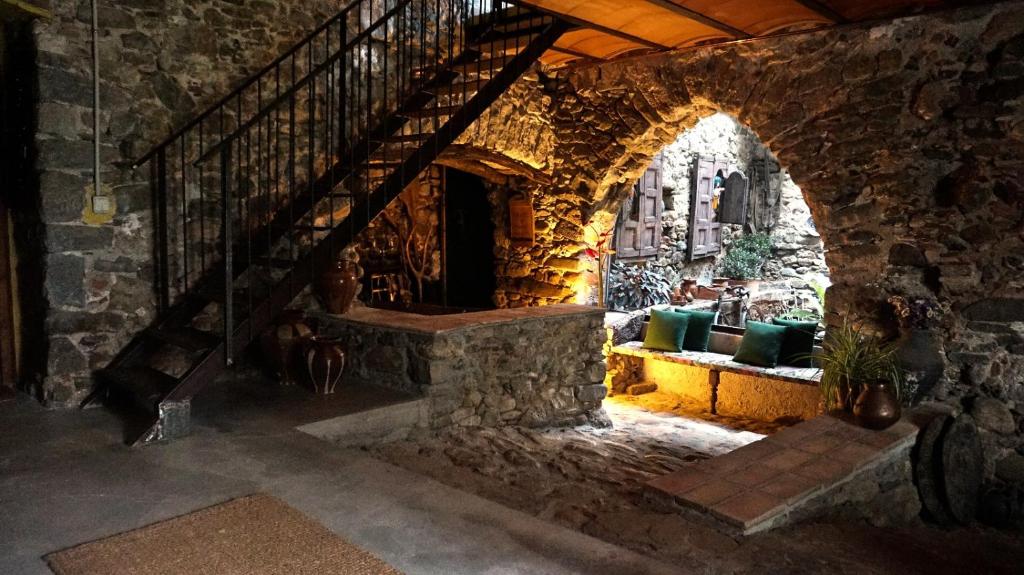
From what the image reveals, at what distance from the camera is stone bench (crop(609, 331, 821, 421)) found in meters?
6.76

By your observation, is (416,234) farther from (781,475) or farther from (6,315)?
(781,475)

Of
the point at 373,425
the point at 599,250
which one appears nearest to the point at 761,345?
the point at 599,250

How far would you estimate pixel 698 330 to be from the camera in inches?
309

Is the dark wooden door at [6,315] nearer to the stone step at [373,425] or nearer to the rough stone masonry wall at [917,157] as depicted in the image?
the stone step at [373,425]

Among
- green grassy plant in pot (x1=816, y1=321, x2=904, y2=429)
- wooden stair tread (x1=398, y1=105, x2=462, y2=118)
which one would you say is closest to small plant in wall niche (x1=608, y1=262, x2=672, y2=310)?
green grassy plant in pot (x1=816, y1=321, x2=904, y2=429)

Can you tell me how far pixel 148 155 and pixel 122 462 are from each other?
74.1 inches

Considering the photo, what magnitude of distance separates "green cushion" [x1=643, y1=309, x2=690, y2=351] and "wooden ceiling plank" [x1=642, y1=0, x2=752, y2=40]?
3177 mm

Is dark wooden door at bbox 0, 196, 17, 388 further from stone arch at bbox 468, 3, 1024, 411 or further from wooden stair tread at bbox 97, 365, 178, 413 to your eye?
stone arch at bbox 468, 3, 1024, 411

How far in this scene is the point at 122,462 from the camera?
11.1 ft

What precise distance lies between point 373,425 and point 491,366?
1.13 m

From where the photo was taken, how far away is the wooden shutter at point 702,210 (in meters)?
10.3

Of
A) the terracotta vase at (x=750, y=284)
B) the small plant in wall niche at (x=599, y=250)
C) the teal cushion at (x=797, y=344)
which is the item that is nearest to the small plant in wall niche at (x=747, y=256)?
the terracotta vase at (x=750, y=284)

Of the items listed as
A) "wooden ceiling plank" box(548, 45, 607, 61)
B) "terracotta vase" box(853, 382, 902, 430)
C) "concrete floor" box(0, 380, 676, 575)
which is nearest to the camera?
"concrete floor" box(0, 380, 676, 575)

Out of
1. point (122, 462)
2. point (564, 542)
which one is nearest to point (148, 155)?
point (122, 462)
